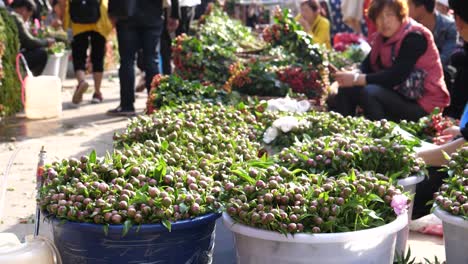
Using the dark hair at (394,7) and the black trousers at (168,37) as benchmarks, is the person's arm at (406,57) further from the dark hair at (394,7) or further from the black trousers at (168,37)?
the black trousers at (168,37)

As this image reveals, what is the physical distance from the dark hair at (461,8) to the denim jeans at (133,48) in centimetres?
430

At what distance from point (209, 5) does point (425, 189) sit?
21.6 ft

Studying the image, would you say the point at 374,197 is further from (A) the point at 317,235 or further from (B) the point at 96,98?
(B) the point at 96,98

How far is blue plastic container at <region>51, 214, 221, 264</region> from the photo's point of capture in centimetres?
261

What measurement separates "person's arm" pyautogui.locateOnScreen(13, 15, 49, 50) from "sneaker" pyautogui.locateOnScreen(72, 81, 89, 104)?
63 centimetres

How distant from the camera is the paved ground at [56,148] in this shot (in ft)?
12.8

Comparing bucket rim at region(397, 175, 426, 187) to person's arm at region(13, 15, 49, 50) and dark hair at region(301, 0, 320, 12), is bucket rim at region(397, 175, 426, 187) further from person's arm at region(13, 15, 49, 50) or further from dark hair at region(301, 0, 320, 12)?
person's arm at region(13, 15, 49, 50)

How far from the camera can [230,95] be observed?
5.61 meters

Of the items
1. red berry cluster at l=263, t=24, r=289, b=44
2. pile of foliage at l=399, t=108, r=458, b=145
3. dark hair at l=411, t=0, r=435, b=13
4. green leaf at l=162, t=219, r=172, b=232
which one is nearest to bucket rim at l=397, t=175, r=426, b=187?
pile of foliage at l=399, t=108, r=458, b=145

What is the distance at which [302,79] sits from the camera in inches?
246

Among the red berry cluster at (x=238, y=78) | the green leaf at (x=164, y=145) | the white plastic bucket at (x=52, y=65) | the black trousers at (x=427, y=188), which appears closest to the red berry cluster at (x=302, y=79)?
the red berry cluster at (x=238, y=78)

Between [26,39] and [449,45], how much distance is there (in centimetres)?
468

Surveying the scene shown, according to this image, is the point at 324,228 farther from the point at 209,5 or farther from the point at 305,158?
the point at 209,5

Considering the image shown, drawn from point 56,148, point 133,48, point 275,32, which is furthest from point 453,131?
point 133,48
